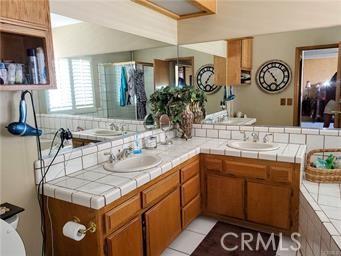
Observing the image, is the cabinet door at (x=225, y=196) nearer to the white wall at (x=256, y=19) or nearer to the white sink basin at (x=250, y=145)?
the white sink basin at (x=250, y=145)

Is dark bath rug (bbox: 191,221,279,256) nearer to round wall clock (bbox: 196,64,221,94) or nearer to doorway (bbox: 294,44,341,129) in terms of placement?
doorway (bbox: 294,44,341,129)

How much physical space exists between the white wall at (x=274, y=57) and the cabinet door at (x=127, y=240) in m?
1.75

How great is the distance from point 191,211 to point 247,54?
5.63 ft

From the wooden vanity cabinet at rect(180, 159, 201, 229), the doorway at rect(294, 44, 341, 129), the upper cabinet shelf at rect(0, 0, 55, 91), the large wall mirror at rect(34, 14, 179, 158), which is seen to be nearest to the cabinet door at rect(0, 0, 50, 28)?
the upper cabinet shelf at rect(0, 0, 55, 91)

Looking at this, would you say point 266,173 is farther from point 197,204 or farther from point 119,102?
point 119,102

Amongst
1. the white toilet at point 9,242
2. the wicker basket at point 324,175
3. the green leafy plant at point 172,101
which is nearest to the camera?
the white toilet at point 9,242

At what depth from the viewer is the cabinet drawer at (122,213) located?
1.54 metres

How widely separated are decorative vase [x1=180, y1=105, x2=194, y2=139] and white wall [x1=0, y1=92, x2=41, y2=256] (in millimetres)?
1647

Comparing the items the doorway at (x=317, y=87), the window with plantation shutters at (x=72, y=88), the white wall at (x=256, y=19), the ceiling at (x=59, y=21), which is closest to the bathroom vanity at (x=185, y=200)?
the doorway at (x=317, y=87)

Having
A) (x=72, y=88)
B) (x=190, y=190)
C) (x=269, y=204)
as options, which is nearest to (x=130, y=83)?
(x=72, y=88)

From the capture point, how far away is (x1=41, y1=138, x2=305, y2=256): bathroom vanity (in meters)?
1.56

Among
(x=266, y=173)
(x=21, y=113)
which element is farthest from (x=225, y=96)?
(x=21, y=113)

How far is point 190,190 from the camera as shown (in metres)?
2.47

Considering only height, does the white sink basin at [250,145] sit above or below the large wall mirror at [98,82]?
below
